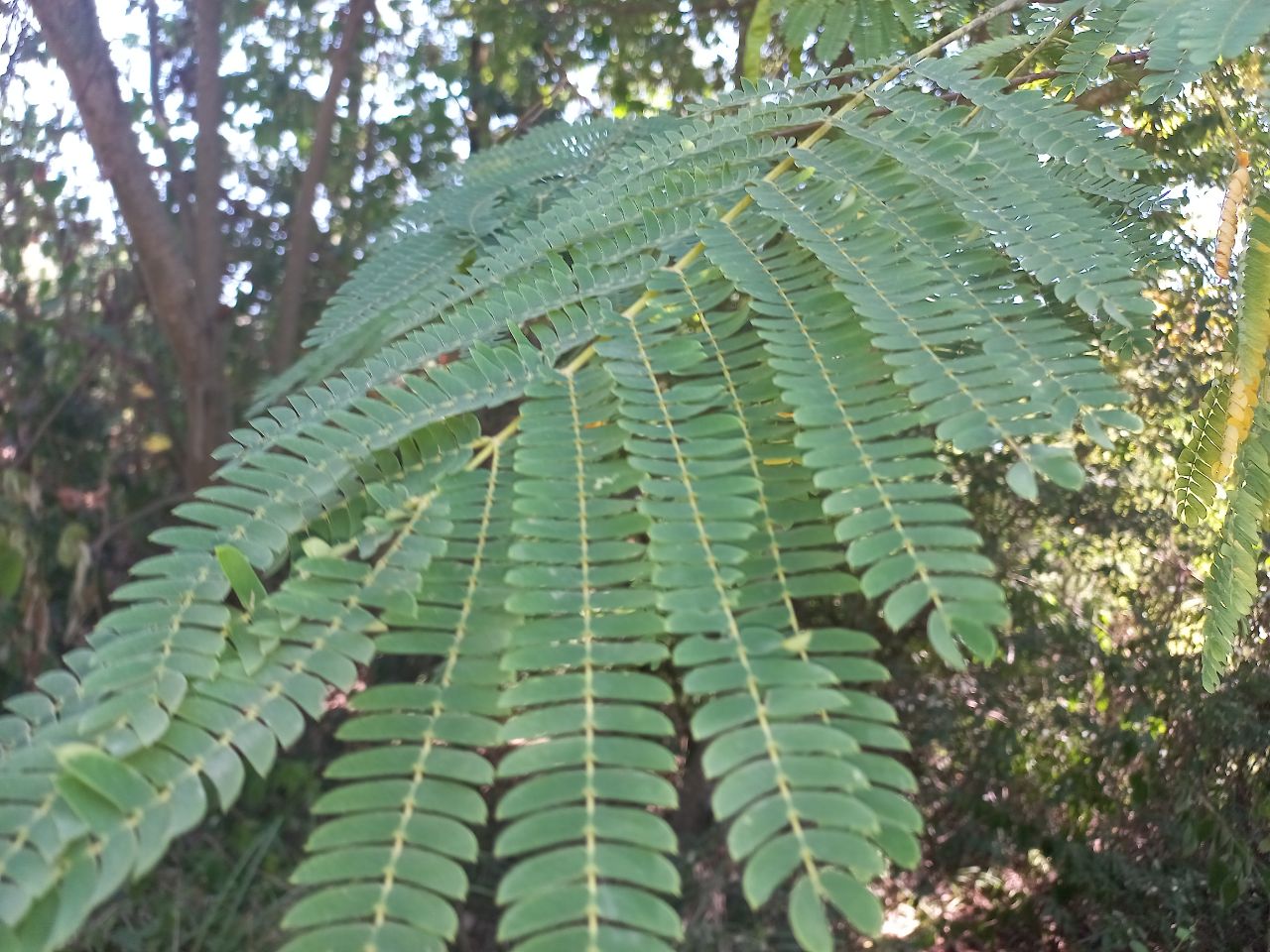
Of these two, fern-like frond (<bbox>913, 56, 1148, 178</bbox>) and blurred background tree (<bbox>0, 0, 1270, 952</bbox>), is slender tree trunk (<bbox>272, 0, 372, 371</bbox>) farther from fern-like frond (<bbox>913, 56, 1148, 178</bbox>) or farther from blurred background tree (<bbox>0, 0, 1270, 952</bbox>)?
fern-like frond (<bbox>913, 56, 1148, 178</bbox>)

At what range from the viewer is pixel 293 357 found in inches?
115

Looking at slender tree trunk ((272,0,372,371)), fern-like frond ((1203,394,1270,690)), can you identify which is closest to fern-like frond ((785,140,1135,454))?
fern-like frond ((1203,394,1270,690))

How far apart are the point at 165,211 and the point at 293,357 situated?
1.86 ft

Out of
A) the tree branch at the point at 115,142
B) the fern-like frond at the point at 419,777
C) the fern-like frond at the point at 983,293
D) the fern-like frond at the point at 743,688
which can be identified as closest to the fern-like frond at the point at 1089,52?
the fern-like frond at the point at 983,293

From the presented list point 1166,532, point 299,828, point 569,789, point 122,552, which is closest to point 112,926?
point 299,828

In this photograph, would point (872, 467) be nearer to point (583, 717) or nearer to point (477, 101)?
point (583, 717)

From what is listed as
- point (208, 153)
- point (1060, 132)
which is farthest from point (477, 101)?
point (1060, 132)

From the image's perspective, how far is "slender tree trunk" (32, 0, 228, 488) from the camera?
2.35 metres

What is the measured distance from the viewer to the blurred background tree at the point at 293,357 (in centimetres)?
256

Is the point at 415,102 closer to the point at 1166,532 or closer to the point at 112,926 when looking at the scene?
the point at 112,926

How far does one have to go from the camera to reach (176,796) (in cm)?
59

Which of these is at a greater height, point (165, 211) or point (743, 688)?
point (165, 211)

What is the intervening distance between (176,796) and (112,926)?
2387mm

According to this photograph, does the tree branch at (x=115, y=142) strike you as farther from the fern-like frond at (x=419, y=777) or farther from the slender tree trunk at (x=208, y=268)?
the fern-like frond at (x=419, y=777)
